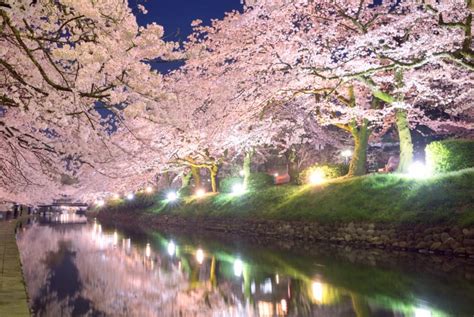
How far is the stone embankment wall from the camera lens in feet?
42.4

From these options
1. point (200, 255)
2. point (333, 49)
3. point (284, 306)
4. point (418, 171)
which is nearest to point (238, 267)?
point (200, 255)

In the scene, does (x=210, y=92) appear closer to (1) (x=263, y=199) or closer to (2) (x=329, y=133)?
(1) (x=263, y=199)

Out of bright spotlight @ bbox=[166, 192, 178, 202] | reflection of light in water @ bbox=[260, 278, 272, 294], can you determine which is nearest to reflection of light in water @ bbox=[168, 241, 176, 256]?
reflection of light in water @ bbox=[260, 278, 272, 294]

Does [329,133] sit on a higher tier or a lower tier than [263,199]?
higher

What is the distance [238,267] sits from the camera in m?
12.0

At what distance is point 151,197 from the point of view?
1729 inches

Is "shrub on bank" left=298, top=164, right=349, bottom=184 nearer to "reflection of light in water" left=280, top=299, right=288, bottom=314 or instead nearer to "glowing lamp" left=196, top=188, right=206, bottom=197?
"glowing lamp" left=196, top=188, right=206, bottom=197

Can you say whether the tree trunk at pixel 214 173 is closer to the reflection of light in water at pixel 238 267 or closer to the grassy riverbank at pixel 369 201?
the grassy riverbank at pixel 369 201

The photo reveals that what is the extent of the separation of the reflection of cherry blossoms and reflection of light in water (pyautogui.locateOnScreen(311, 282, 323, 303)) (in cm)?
143

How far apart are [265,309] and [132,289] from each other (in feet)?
11.2

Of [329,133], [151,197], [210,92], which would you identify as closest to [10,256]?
[210,92]

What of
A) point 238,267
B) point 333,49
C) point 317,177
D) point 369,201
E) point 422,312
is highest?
point 333,49

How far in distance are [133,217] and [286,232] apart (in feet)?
91.3

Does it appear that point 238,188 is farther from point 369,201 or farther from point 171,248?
point 369,201
